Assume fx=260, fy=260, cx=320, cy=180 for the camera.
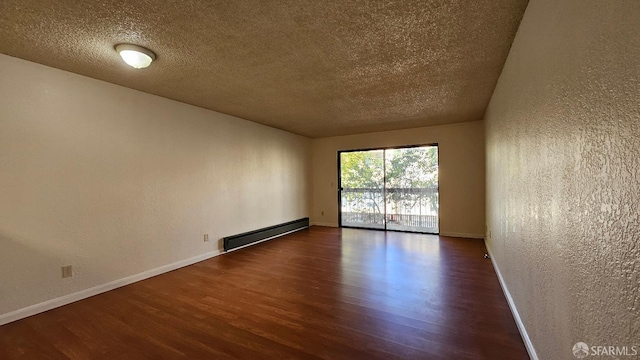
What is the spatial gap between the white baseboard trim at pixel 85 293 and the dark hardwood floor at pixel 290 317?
4.1 inches

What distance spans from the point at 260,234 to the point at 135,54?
3.62 meters

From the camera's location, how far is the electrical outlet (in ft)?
8.73

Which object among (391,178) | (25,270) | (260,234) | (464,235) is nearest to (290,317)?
(25,270)

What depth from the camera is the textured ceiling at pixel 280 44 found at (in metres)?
1.77

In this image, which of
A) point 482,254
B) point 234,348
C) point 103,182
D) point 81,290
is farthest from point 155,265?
point 482,254

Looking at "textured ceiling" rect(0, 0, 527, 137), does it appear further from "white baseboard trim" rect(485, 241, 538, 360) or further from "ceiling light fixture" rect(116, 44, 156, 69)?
"white baseboard trim" rect(485, 241, 538, 360)

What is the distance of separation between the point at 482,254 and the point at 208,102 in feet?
15.8

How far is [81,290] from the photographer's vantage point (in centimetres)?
277

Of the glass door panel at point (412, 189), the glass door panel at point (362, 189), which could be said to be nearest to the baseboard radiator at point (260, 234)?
the glass door panel at point (362, 189)

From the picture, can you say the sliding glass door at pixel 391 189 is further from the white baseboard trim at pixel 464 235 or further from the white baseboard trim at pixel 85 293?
the white baseboard trim at pixel 85 293

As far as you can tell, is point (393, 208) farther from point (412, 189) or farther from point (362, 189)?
point (362, 189)

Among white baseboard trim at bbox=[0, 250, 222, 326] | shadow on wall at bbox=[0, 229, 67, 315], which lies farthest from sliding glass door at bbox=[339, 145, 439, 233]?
shadow on wall at bbox=[0, 229, 67, 315]

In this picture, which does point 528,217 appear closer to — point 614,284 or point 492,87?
point 614,284

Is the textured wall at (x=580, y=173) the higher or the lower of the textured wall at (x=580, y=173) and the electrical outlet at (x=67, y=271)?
the higher
